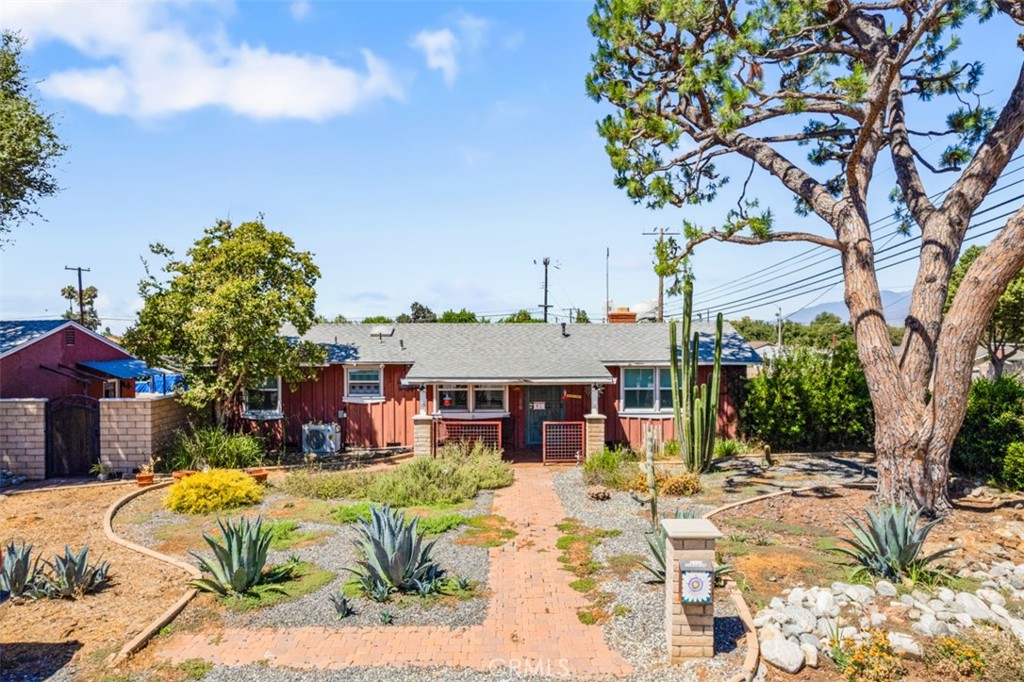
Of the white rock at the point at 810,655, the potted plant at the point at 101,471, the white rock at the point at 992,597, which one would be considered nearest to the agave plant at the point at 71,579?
the potted plant at the point at 101,471

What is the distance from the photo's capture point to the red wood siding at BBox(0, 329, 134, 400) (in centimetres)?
1602

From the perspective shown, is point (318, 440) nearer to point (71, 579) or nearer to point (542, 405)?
point (542, 405)

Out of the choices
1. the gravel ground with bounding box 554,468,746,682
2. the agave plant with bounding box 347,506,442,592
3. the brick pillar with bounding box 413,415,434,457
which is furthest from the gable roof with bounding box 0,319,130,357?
the gravel ground with bounding box 554,468,746,682

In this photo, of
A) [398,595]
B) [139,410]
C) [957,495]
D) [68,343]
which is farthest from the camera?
[68,343]

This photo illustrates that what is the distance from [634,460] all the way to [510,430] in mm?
4280

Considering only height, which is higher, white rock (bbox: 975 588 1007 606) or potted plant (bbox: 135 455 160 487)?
potted plant (bbox: 135 455 160 487)

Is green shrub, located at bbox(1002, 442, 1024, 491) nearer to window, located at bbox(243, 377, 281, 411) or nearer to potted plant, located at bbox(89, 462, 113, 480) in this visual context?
window, located at bbox(243, 377, 281, 411)

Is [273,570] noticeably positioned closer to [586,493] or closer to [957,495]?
[586,493]

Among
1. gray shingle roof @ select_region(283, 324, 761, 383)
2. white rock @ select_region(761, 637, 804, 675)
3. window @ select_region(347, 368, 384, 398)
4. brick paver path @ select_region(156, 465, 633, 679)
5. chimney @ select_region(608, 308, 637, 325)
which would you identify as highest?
chimney @ select_region(608, 308, 637, 325)

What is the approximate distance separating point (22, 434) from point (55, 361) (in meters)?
3.98

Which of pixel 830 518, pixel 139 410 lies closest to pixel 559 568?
pixel 830 518

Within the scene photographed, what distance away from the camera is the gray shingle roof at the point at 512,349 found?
1770 cm

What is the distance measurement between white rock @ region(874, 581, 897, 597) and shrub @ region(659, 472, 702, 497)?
215 inches

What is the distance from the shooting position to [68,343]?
1838 cm
